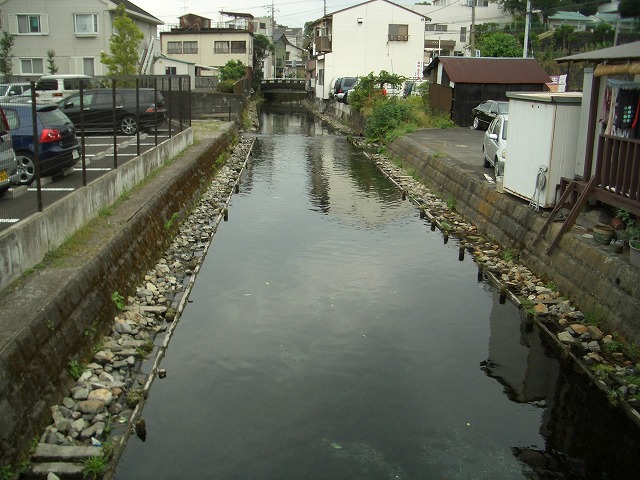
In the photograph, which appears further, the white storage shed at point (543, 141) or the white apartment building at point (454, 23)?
the white apartment building at point (454, 23)

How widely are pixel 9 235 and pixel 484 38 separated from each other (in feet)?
163

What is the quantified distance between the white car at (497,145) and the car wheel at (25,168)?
9.99 m

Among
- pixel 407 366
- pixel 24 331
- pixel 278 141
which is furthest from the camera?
→ pixel 278 141

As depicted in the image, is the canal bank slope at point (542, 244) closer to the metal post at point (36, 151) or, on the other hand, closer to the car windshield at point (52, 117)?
the metal post at point (36, 151)

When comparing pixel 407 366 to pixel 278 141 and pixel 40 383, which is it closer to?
pixel 40 383

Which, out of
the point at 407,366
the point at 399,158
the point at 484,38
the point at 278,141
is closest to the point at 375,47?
the point at 484,38

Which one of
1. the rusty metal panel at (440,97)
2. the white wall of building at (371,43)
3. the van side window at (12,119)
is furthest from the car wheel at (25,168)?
the white wall of building at (371,43)

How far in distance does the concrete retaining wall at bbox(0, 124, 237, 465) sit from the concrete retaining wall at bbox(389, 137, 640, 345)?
6.48 metres

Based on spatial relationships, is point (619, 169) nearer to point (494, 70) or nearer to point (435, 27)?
point (494, 70)

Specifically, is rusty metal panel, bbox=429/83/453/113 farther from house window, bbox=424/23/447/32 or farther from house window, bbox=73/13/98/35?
house window, bbox=424/23/447/32

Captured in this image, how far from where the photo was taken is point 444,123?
30531mm

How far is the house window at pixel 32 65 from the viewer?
4050cm

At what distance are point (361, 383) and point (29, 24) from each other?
39.6 meters

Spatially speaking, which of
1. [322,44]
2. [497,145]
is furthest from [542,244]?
[322,44]
